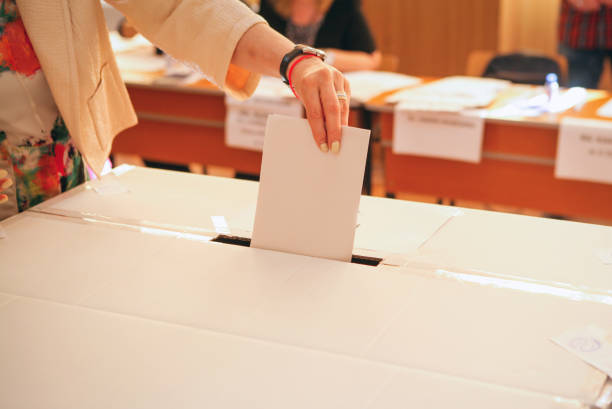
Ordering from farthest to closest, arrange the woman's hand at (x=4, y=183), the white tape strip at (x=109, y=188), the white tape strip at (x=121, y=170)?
the white tape strip at (x=121, y=170), the white tape strip at (x=109, y=188), the woman's hand at (x=4, y=183)

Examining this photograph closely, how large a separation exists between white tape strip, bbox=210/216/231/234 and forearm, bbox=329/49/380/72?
6.66ft

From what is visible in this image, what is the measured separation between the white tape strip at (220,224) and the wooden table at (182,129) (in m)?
1.63

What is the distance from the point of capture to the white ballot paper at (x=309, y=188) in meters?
1.05

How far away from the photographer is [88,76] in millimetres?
1305

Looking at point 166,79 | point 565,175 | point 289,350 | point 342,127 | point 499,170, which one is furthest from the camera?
point 166,79

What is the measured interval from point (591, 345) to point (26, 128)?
1016mm

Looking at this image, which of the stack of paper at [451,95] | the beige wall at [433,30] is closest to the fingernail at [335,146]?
the stack of paper at [451,95]

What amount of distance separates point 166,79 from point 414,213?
196cm

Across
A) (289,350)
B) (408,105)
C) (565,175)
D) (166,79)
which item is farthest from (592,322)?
(166,79)

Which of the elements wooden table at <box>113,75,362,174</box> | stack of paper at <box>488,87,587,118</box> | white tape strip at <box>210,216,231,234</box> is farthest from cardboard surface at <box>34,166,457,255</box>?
wooden table at <box>113,75,362,174</box>

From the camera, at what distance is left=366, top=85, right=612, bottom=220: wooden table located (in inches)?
95.0

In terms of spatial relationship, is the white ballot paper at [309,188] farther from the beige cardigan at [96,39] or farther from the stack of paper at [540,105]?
the stack of paper at [540,105]

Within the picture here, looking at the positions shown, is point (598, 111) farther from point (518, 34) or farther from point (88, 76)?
point (518, 34)

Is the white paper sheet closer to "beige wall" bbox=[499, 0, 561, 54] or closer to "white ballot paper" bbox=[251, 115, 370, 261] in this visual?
"white ballot paper" bbox=[251, 115, 370, 261]
